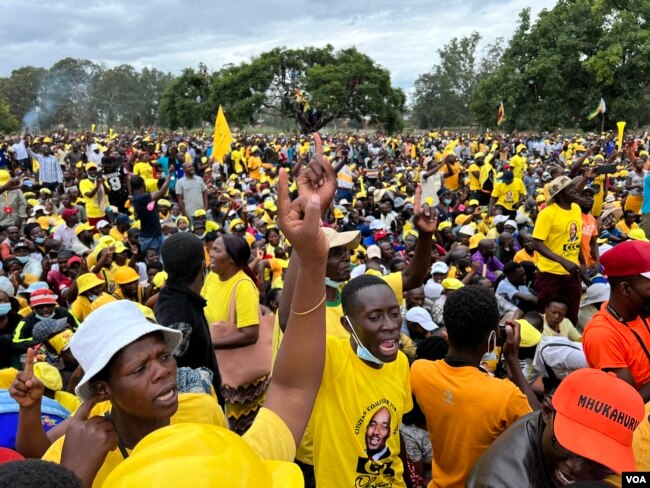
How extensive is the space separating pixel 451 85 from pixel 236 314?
6132 centimetres

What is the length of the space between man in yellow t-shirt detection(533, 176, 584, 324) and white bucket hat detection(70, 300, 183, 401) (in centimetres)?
398

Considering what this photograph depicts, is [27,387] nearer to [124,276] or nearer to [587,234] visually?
[124,276]

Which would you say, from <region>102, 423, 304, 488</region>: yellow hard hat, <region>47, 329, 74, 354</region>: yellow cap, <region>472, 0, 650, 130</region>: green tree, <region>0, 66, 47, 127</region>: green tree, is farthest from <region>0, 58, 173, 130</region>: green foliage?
<region>102, 423, 304, 488</region>: yellow hard hat

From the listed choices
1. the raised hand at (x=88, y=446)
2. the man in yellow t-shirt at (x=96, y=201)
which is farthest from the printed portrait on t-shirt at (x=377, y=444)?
the man in yellow t-shirt at (x=96, y=201)

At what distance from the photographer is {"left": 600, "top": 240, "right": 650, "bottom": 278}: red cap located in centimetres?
277

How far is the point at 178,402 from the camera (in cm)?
184

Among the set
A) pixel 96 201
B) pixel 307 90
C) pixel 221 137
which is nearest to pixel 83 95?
pixel 307 90

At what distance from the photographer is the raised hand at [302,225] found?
151cm

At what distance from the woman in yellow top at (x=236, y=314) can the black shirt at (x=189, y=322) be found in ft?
1.65

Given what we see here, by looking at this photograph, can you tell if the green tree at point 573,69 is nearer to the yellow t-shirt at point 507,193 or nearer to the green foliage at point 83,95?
the yellow t-shirt at point 507,193

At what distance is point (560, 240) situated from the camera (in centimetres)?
500

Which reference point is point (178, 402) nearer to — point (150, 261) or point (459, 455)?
point (459, 455)

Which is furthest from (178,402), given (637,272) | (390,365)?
(637,272)

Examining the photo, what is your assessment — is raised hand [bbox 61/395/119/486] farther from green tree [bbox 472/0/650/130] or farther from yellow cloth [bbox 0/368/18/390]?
green tree [bbox 472/0/650/130]
